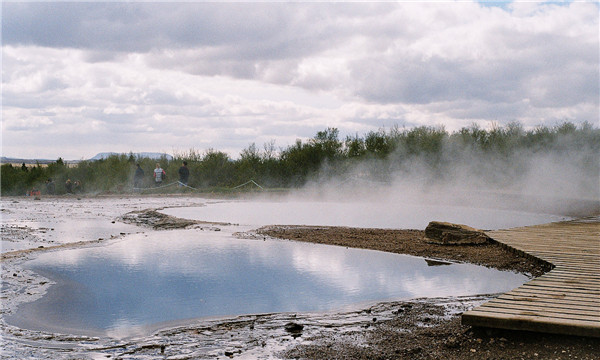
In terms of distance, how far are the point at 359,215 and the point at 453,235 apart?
5.47m

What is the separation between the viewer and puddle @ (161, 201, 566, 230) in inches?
495

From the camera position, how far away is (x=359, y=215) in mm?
14617

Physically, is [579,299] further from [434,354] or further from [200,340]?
[200,340]

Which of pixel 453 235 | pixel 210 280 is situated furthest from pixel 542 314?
pixel 453 235

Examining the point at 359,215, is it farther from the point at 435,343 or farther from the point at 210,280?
the point at 435,343

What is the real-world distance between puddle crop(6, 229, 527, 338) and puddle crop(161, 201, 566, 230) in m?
3.69

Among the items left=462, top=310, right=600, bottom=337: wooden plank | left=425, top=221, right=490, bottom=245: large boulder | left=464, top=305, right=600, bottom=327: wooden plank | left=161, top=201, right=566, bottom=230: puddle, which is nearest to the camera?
left=462, top=310, right=600, bottom=337: wooden plank

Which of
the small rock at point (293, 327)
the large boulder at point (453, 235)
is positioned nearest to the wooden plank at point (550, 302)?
the small rock at point (293, 327)

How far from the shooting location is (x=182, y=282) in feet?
21.1

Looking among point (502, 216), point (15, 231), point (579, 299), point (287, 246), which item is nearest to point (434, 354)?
point (579, 299)

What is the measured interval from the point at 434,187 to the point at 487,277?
16688 millimetres

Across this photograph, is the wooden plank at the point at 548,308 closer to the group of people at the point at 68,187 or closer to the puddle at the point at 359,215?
the puddle at the point at 359,215

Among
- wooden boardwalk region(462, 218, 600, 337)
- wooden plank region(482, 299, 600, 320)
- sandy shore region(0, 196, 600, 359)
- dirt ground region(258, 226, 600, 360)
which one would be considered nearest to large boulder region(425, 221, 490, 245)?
wooden boardwalk region(462, 218, 600, 337)

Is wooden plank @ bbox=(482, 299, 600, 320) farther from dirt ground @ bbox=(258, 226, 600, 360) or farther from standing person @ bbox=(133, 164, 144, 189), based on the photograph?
standing person @ bbox=(133, 164, 144, 189)
